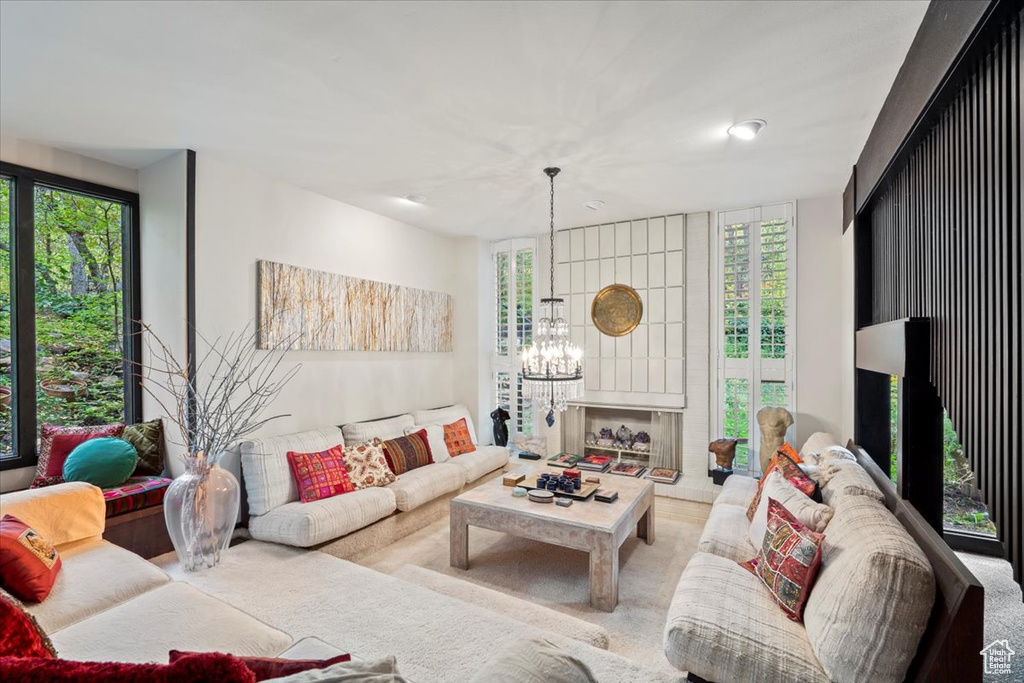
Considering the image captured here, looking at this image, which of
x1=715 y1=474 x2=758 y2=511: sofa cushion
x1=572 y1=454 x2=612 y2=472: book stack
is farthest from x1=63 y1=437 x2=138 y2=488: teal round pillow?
x1=715 y1=474 x2=758 y2=511: sofa cushion

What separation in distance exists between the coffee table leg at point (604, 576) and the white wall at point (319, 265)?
258cm

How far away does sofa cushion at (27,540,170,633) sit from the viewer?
1.86 meters

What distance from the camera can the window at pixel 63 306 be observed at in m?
3.00

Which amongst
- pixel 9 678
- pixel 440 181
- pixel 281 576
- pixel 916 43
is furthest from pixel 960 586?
pixel 440 181

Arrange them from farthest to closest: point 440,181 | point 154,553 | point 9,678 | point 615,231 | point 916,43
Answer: point 615,231 → point 440,181 → point 154,553 → point 916,43 → point 9,678

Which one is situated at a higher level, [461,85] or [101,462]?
[461,85]

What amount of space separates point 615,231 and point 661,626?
3790mm

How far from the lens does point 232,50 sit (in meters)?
2.07

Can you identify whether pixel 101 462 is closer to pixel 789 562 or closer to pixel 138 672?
pixel 138 672

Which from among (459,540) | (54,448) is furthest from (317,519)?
(54,448)

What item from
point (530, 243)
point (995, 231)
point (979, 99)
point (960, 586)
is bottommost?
point (960, 586)

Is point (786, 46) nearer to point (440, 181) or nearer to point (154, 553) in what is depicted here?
point (440, 181)

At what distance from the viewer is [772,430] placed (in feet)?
14.0

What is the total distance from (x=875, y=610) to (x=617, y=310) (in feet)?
12.5
